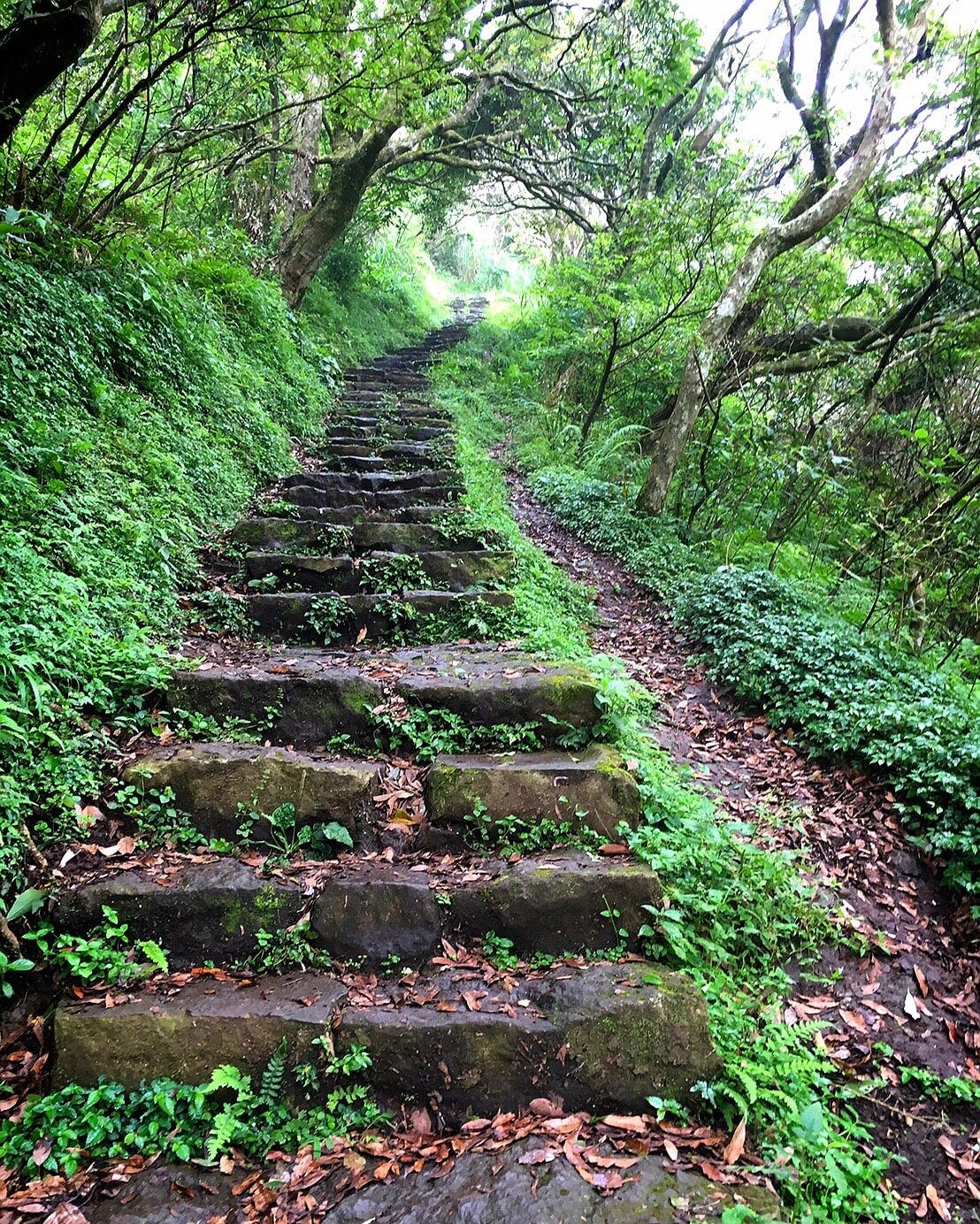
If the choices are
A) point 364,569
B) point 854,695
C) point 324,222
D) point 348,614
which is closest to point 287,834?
point 348,614

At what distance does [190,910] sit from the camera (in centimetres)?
295

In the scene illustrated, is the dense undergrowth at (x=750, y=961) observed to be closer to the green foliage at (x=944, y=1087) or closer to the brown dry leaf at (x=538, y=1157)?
the green foliage at (x=944, y=1087)

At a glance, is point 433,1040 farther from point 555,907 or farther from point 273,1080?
point 555,907

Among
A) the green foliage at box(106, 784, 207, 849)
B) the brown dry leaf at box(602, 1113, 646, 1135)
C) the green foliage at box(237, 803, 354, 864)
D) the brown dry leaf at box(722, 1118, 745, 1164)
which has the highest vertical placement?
the brown dry leaf at box(722, 1118, 745, 1164)

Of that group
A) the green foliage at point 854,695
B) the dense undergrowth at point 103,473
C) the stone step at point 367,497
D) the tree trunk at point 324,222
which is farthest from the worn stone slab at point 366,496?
the tree trunk at point 324,222

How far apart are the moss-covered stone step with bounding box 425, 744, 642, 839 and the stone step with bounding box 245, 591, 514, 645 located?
5.77 ft

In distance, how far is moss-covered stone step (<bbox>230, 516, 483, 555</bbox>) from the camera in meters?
6.14

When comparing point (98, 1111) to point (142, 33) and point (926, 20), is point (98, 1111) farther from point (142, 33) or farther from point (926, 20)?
point (926, 20)

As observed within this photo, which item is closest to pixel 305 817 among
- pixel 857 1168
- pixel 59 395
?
pixel 857 1168

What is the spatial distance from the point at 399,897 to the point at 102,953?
123 cm

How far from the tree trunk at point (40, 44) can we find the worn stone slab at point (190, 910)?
4382 millimetres

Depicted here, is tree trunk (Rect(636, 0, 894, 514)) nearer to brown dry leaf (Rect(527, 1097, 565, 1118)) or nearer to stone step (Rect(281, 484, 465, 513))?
stone step (Rect(281, 484, 465, 513))

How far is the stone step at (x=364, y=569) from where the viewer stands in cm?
570

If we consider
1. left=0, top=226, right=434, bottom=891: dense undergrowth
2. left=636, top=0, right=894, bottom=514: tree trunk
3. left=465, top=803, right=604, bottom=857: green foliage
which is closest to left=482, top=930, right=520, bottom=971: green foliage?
left=465, top=803, right=604, bottom=857: green foliage
